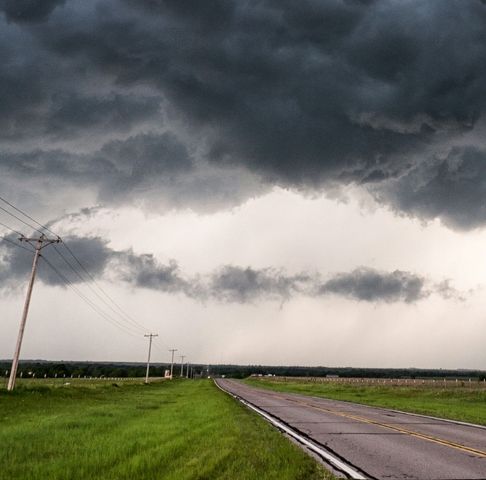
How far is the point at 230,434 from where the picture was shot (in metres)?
14.5

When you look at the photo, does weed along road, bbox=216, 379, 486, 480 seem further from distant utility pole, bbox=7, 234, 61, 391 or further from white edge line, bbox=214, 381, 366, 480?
distant utility pole, bbox=7, 234, 61, 391

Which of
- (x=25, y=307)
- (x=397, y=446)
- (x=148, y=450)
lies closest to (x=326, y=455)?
(x=397, y=446)

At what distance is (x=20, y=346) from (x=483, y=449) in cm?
2883

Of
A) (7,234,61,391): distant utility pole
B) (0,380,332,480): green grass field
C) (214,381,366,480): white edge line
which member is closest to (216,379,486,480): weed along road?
(214,381,366,480): white edge line

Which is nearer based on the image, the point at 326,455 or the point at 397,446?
the point at 326,455

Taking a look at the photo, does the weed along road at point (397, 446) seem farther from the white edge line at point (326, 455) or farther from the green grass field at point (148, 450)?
the green grass field at point (148, 450)

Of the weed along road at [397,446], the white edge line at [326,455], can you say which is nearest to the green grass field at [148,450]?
the white edge line at [326,455]

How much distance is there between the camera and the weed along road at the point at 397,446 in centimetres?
953

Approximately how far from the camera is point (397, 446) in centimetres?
1266

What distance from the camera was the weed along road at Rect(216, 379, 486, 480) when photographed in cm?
953

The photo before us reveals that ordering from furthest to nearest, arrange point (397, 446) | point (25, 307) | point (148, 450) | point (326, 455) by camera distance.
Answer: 1. point (25, 307)
2. point (397, 446)
3. point (148, 450)
4. point (326, 455)

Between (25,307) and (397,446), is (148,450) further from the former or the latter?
(25,307)

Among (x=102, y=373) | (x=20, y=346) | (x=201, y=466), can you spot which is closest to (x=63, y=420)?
(x=201, y=466)

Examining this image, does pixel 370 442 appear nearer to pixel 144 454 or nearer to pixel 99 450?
pixel 144 454
